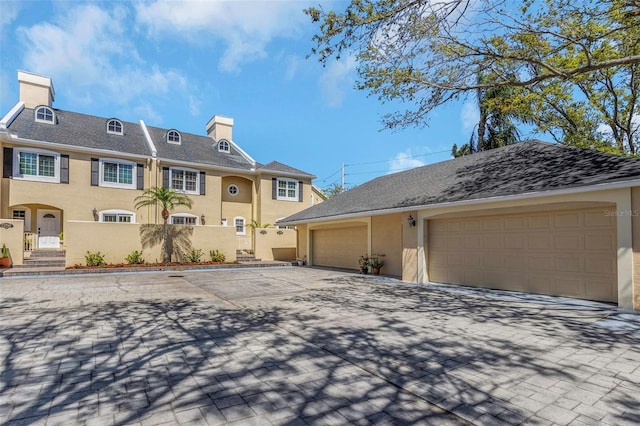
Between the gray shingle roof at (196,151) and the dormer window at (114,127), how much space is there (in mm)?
1887

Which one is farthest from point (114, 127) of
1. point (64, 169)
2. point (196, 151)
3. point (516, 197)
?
point (516, 197)

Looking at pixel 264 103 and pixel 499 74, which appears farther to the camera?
pixel 264 103

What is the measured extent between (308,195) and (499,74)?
1785cm

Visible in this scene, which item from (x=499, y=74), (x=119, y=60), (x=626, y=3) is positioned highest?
(x=119, y=60)

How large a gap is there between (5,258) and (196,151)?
12.0 meters

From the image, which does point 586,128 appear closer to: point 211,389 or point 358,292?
point 358,292

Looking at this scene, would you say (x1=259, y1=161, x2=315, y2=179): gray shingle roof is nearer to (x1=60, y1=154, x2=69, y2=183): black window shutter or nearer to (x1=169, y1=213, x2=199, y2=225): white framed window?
(x1=169, y1=213, x2=199, y2=225): white framed window

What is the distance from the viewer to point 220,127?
2661cm

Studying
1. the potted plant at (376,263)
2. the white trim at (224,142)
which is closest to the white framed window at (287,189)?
the white trim at (224,142)

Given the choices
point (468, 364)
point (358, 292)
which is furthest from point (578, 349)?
point (358, 292)

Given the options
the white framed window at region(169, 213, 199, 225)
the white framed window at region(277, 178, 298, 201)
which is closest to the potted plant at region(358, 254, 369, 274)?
the white framed window at region(277, 178, 298, 201)

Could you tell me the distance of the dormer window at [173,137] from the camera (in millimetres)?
23250

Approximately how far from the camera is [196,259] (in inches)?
704

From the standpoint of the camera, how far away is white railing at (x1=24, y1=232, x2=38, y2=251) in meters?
16.4
